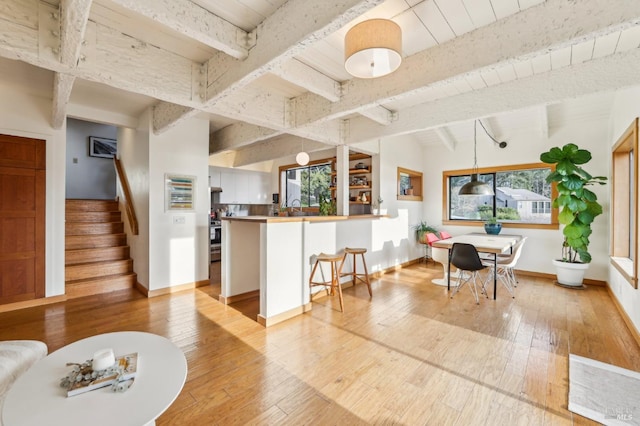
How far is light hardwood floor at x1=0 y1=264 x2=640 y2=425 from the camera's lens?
70.9 inches

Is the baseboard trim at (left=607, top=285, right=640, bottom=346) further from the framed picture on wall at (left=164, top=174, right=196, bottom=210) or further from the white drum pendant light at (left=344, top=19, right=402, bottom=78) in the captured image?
the framed picture on wall at (left=164, top=174, right=196, bottom=210)

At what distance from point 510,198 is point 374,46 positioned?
5313 mm

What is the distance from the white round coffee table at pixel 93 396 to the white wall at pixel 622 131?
4.04 m

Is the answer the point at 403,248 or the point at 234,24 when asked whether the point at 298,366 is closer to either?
the point at 234,24

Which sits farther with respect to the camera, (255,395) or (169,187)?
(169,187)

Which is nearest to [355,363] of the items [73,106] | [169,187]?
[169,187]

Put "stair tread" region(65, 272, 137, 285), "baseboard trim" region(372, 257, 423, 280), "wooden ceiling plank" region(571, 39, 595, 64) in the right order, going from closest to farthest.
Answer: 1. "wooden ceiling plank" region(571, 39, 595, 64)
2. "stair tread" region(65, 272, 137, 285)
3. "baseboard trim" region(372, 257, 423, 280)

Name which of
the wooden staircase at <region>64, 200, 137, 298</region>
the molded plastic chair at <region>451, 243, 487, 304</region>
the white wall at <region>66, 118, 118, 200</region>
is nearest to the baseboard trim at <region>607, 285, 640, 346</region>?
the molded plastic chair at <region>451, 243, 487, 304</region>

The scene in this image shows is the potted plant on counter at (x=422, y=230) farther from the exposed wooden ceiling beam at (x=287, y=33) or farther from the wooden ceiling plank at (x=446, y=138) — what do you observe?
the exposed wooden ceiling beam at (x=287, y=33)

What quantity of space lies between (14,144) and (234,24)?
3.61 m

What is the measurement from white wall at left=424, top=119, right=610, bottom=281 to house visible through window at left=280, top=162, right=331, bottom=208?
251 centimetres

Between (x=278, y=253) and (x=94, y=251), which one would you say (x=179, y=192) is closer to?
(x=94, y=251)

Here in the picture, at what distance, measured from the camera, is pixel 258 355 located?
8.04 feet

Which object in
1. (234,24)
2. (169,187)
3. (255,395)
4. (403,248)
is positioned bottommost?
(255,395)
